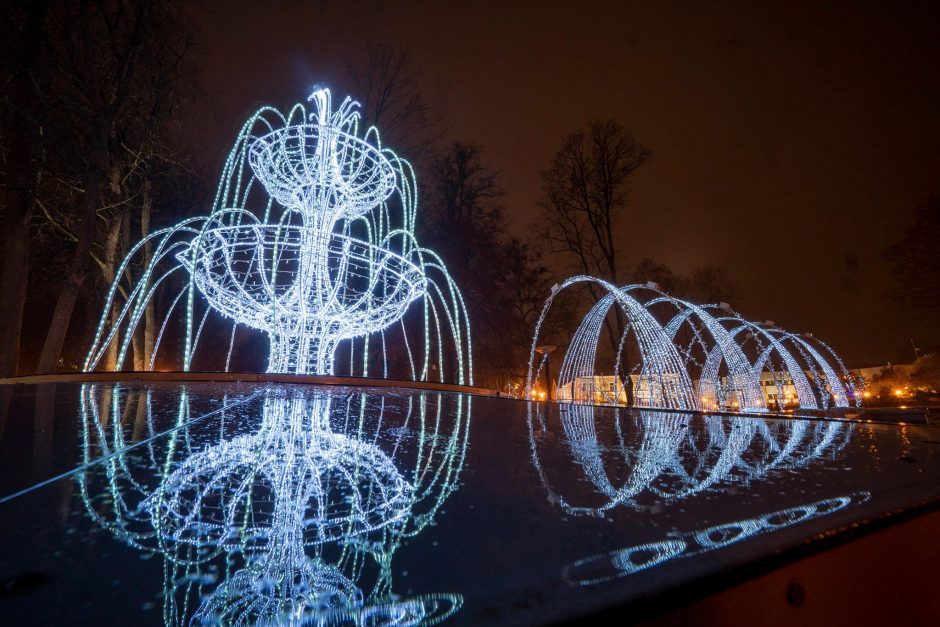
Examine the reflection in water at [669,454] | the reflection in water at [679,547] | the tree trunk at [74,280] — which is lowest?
the reflection in water at [679,547]

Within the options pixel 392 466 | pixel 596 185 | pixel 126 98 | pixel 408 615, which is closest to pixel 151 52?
pixel 126 98

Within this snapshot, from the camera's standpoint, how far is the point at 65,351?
17.3m

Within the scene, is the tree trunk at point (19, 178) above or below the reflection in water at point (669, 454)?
above

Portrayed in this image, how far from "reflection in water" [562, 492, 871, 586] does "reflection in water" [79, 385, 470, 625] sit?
0.20 m

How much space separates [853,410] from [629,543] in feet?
52.9

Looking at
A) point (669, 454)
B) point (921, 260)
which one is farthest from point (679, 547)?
point (921, 260)

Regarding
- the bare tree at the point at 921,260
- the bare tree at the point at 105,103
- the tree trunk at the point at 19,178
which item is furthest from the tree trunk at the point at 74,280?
the bare tree at the point at 921,260

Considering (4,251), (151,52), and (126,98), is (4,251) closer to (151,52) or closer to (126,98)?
(126,98)

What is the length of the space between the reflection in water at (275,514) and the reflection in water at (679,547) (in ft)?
0.67

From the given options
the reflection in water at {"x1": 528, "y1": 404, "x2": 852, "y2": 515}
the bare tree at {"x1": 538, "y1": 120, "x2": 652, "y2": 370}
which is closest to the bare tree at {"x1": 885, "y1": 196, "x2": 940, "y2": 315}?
the bare tree at {"x1": 538, "y1": 120, "x2": 652, "y2": 370}

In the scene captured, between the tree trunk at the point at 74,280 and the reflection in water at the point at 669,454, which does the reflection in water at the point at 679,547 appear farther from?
the tree trunk at the point at 74,280

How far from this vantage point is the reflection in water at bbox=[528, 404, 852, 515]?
1022 mm

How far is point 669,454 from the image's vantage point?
5.17 ft

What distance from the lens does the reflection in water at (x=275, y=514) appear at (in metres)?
0.48
